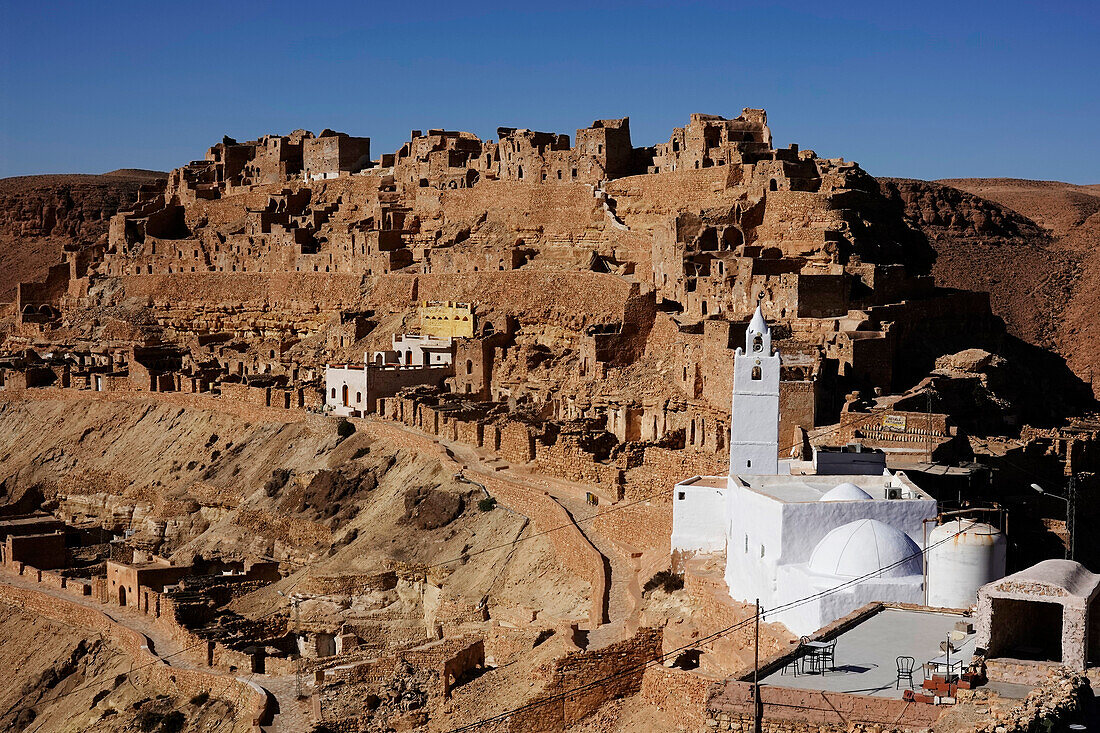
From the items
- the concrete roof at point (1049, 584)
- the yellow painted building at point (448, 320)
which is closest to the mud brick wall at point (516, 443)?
the yellow painted building at point (448, 320)

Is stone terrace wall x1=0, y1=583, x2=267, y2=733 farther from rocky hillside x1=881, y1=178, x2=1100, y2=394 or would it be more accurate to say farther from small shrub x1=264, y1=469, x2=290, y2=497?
rocky hillside x1=881, y1=178, x2=1100, y2=394

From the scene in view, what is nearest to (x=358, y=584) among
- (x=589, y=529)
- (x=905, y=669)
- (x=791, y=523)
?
(x=589, y=529)

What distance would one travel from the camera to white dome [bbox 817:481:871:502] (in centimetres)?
1753

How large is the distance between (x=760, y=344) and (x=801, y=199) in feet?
59.2

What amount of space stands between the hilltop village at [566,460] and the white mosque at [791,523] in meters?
0.06

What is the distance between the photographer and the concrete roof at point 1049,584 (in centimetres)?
1193

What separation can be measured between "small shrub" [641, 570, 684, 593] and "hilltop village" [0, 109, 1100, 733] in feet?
0.29

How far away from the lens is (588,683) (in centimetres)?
1850

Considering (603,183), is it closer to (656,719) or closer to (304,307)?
(304,307)

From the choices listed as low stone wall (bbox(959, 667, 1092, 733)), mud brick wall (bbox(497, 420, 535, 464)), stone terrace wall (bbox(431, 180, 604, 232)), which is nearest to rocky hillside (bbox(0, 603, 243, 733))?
mud brick wall (bbox(497, 420, 535, 464))

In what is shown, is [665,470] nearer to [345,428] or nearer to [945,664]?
[945,664]

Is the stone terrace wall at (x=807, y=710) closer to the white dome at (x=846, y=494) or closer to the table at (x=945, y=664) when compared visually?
the table at (x=945, y=664)

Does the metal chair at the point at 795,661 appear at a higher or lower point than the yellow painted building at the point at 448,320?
lower

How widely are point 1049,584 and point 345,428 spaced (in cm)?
2968
